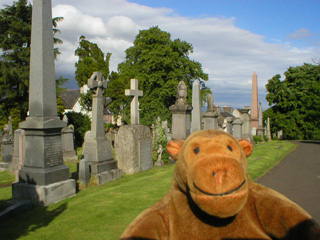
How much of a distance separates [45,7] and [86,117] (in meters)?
19.9

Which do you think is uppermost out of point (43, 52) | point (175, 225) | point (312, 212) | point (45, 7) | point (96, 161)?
point (45, 7)

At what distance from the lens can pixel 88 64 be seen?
2727 cm

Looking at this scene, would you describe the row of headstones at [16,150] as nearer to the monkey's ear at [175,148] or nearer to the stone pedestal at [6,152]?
the stone pedestal at [6,152]

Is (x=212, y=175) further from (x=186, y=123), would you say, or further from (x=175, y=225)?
(x=186, y=123)

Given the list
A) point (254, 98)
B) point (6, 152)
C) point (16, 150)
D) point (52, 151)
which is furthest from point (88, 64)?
point (52, 151)

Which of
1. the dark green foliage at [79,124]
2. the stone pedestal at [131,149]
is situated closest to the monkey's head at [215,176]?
the stone pedestal at [131,149]

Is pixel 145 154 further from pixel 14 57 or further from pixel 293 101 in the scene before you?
pixel 293 101

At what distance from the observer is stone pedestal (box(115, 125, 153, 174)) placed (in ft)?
35.4

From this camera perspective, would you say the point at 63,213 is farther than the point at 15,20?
No

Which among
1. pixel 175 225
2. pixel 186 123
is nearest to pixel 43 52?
pixel 175 225

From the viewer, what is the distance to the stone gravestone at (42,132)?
21.9 feet

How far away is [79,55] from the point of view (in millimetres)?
32375

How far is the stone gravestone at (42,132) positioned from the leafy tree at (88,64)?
65.0 feet

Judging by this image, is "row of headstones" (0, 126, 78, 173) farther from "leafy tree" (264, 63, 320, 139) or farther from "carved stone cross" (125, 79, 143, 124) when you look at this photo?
"leafy tree" (264, 63, 320, 139)
